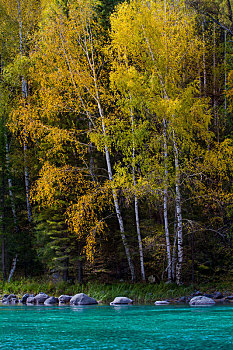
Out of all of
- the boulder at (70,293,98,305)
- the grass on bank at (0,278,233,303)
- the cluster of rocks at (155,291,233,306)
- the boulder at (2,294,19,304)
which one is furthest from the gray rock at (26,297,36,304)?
the cluster of rocks at (155,291,233,306)

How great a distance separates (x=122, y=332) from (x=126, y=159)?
686cm

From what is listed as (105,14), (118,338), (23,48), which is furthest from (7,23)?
(118,338)

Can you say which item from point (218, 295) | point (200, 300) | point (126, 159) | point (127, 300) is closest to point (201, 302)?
point (200, 300)

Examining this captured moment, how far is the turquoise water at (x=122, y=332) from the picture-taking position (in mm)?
4035

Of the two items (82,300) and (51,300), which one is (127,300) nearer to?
(82,300)

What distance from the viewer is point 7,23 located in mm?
18953

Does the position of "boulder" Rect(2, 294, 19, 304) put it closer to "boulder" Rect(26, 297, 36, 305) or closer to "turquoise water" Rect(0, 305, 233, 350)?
"boulder" Rect(26, 297, 36, 305)

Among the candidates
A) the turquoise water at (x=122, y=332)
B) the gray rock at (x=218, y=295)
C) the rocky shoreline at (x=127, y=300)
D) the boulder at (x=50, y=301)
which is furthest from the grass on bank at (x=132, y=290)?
the turquoise water at (x=122, y=332)

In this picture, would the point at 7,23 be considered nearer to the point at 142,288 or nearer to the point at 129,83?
the point at 129,83

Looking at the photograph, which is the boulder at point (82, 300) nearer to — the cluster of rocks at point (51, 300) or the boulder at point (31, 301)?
the cluster of rocks at point (51, 300)

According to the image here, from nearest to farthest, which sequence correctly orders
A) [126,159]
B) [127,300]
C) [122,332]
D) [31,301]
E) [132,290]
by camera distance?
[122,332]
[127,300]
[31,301]
[132,290]
[126,159]

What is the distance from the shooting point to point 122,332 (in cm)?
495

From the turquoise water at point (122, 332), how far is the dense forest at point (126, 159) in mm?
4821

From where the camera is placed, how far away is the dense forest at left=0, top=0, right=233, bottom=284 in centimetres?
1139
